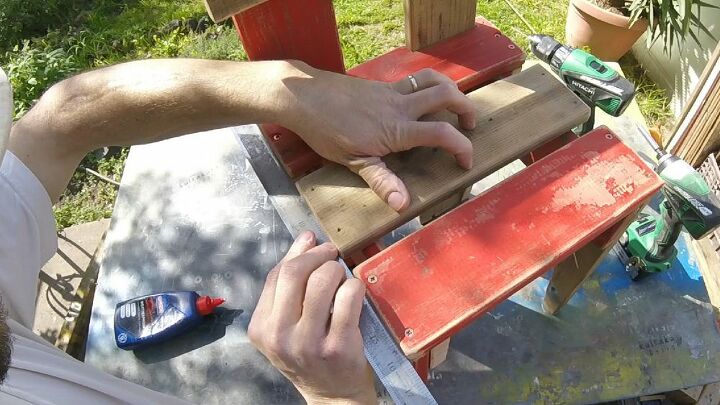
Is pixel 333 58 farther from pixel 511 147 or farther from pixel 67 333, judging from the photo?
pixel 67 333

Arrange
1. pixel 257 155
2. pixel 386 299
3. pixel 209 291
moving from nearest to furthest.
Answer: pixel 386 299 < pixel 257 155 < pixel 209 291

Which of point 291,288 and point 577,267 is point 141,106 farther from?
point 577,267

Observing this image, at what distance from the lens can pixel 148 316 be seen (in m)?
1.83

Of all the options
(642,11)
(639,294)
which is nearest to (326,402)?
(639,294)

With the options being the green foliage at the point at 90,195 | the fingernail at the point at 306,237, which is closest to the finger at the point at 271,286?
the fingernail at the point at 306,237

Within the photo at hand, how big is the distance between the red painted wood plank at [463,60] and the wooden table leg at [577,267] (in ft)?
1.89

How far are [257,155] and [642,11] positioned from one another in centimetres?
282

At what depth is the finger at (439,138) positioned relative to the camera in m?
1.23

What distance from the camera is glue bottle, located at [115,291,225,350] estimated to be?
5.90ft

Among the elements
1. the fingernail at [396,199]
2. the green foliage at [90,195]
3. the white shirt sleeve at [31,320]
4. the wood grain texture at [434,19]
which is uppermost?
the wood grain texture at [434,19]

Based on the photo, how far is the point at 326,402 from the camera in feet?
3.93

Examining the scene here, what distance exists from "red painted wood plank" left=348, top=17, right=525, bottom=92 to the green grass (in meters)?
2.24

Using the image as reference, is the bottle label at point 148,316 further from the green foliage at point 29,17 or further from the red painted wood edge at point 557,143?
the green foliage at point 29,17

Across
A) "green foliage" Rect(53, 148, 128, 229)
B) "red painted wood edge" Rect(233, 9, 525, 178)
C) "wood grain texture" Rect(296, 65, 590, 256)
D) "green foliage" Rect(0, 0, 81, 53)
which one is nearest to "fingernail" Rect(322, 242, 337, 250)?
"wood grain texture" Rect(296, 65, 590, 256)
